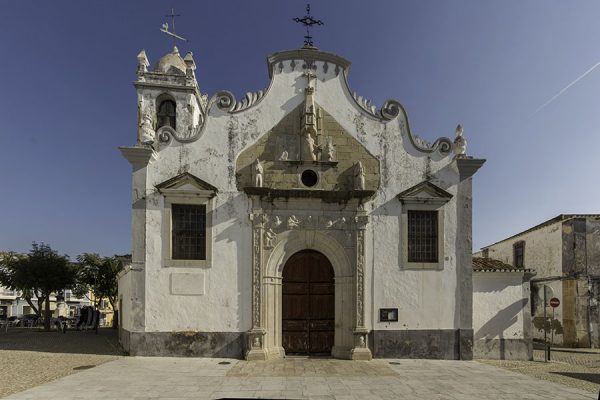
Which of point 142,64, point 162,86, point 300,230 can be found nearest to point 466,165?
point 300,230

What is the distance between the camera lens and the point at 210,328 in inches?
434

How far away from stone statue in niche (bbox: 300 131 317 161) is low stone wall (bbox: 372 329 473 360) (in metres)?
Result: 5.73

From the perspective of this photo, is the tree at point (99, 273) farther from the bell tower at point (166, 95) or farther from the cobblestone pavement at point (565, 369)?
the cobblestone pavement at point (565, 369)

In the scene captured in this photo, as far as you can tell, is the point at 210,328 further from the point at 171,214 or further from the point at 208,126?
the point at 208,126

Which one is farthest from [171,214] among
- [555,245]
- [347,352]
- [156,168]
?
[555,245]

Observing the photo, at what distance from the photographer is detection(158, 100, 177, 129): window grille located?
22141mm

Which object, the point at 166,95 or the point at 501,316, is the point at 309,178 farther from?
the point at 166,95

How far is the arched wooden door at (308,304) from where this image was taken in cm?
1141

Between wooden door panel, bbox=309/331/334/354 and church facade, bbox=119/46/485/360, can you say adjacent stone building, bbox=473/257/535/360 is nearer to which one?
church facade, bbox=119/46/485/360

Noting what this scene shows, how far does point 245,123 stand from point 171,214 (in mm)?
3648

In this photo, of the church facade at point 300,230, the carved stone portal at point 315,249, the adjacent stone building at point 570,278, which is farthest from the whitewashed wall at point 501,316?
the adjacent stone building at point 570,278

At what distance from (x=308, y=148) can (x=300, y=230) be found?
8.48ft

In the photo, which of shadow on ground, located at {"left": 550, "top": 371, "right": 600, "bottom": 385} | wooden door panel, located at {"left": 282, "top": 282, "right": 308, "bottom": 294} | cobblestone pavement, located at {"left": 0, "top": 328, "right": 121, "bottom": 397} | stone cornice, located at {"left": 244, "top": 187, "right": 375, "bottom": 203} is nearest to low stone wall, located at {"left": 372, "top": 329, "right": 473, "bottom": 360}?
shadow on ground, located at {"left": 550, "top": 371, "right": 600, "bottom": 385}

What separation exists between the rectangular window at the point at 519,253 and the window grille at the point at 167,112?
842 inches
